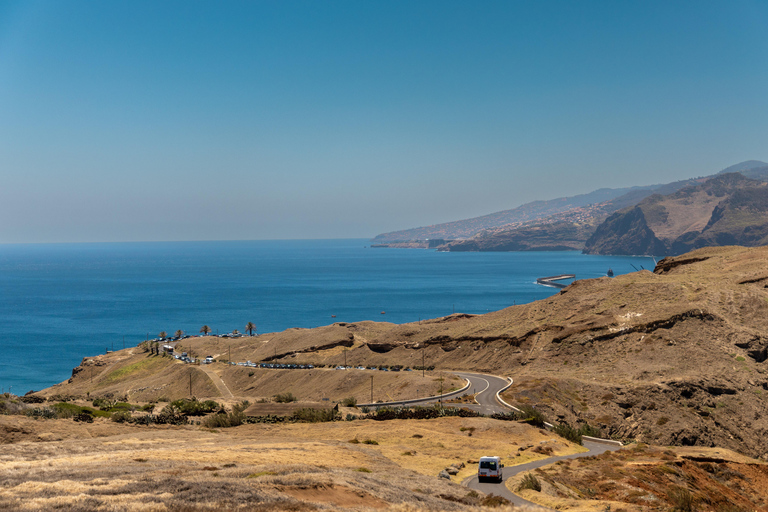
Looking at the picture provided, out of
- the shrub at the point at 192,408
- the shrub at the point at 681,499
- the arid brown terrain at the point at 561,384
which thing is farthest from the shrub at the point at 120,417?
the shrub at the point at 681,499

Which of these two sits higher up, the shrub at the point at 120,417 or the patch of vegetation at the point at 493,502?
the patch of vegetation at the point at 493,502

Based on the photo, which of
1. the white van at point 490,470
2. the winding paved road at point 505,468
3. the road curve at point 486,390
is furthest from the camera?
the road curve at point 486,390

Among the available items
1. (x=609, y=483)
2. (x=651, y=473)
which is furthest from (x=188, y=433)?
(x=651, y=473)

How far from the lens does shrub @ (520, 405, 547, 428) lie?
48562 millimetres

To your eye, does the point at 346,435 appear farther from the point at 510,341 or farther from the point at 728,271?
the point at 728,271

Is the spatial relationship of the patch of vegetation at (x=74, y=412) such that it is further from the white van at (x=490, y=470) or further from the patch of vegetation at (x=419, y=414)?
the white van at (x=490, y=470)

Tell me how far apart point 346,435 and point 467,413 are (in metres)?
14.4

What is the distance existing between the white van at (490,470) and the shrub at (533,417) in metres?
19.9

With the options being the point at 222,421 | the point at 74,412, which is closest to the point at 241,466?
the point at 222,421

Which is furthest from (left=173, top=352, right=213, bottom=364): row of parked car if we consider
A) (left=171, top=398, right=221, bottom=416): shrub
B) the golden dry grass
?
the golden dry grass

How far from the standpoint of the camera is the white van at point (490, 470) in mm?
29422

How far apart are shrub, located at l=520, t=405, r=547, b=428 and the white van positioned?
19923 millimetres

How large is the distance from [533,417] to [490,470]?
21.3m

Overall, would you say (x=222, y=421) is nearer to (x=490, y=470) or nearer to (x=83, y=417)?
(x=83, y=417)
